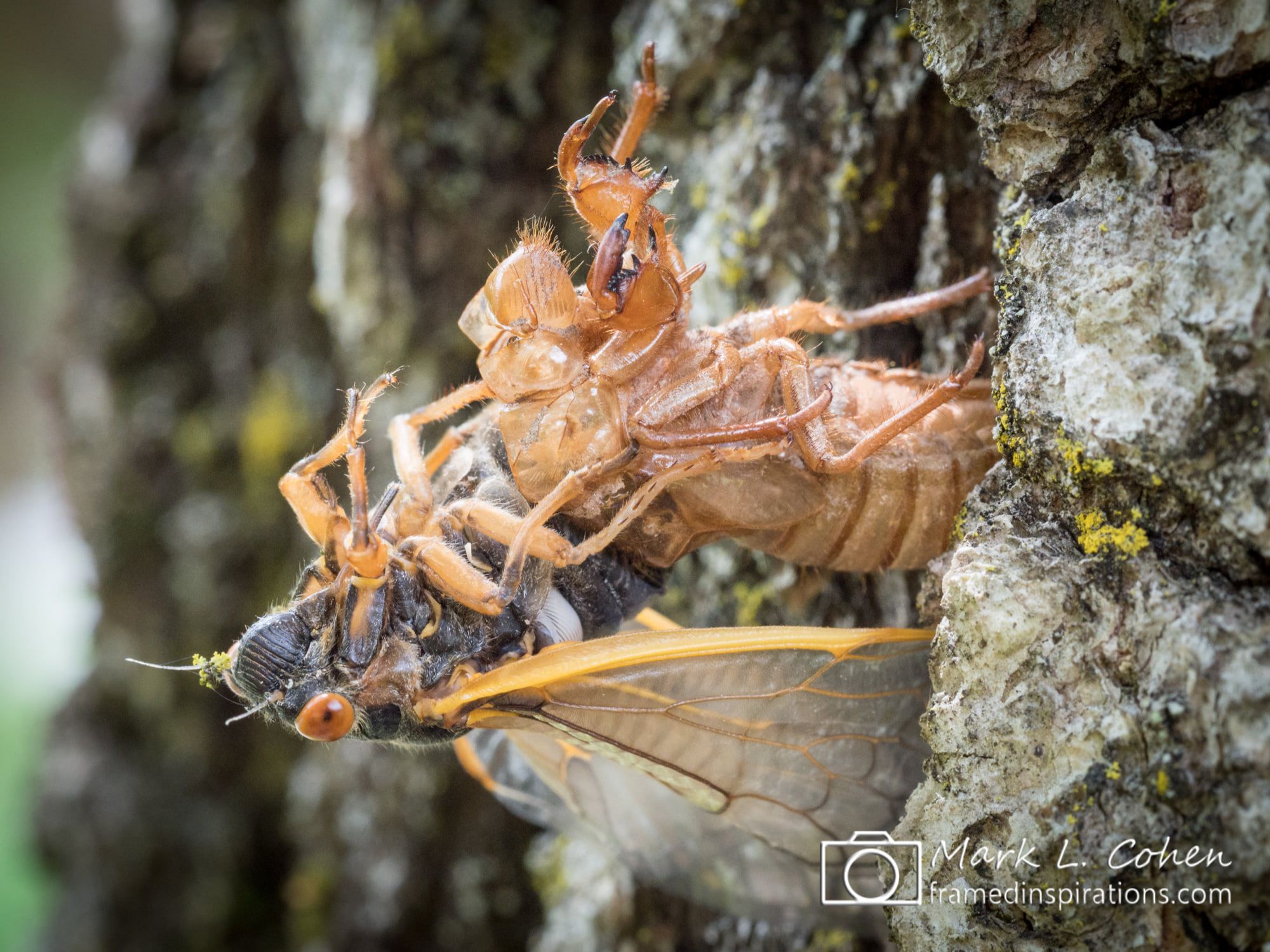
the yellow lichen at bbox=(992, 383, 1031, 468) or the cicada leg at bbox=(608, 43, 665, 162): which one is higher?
the cicada leg at bbox=(608, 43, 665, 162)

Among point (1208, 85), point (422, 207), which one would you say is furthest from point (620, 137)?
point (422, 207)

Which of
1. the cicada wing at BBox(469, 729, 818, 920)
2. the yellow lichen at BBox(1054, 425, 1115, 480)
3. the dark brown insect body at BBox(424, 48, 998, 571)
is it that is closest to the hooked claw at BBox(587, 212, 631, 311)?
the dark brown insect body at BBox(424, 48, 998, 571)

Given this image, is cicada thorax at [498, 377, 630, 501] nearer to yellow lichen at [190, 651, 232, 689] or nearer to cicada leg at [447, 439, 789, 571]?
cicada leg at [447, 439, 789, 571]

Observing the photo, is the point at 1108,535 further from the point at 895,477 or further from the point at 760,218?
the point at 760,218

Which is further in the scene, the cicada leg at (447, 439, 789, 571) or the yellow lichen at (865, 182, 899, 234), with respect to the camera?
the yellow lichen at (865, 182, 899, 234)

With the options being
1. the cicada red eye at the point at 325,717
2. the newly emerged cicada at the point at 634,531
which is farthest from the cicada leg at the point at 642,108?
the cicada red eye at the point at 325,717
